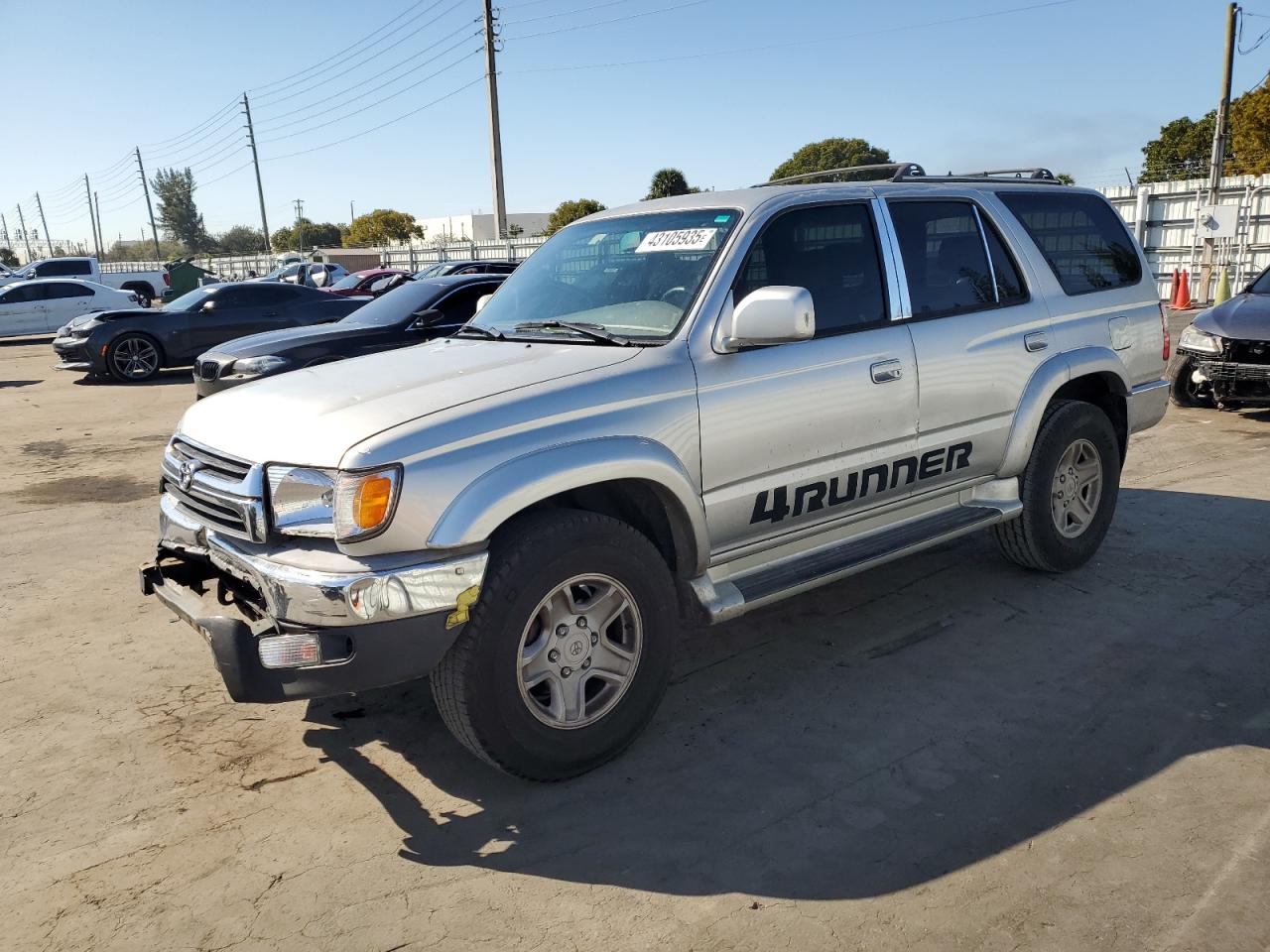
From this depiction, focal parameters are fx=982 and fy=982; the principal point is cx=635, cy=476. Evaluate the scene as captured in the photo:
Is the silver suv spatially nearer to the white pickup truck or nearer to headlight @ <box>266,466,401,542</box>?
headlight @ <box>266,466,401,542</box>

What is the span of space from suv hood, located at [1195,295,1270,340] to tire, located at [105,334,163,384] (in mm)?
13325

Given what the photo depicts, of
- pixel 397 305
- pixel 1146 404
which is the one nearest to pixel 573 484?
pixel 1146 404

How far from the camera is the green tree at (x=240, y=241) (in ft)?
337

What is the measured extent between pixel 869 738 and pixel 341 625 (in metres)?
1.92

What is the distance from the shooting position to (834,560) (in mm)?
3967

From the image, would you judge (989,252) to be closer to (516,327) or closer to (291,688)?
(516,327)

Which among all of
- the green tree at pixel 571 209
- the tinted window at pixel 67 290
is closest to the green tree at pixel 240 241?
the green tree at pixel 571 209

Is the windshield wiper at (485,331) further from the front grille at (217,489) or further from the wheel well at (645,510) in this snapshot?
the front grille at (217,489)

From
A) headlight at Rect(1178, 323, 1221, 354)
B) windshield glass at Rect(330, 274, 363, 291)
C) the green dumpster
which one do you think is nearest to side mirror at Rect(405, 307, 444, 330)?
headlight at Rect(1178, 323, 1221, 354)

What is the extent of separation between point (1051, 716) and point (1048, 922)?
1.22 metres

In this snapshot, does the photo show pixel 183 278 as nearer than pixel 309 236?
Yes

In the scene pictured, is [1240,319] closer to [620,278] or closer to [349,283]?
[620,278]

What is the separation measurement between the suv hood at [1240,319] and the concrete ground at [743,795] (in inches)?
168

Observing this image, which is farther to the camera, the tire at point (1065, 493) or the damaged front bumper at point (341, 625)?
the tire at point (1065, 493)
